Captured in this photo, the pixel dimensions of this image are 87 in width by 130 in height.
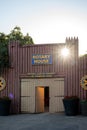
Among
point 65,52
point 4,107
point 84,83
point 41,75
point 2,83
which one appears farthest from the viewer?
point 2,83

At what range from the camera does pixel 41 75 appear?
58.7 feet

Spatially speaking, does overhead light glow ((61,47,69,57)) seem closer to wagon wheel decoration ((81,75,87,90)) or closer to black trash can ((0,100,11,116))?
wagon wheel decoration ((81,75,87,90))

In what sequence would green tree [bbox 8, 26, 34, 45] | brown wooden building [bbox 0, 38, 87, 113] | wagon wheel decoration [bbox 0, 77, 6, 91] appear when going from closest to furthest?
1. brown wooden building [bbox 0, 38, 87, 113]
2. wagon wheel decoration [bbox 0, 77, 6, 91]
3. green tree [bbox 8, 26, 34, 45]

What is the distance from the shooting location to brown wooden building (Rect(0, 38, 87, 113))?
1733 centimetres

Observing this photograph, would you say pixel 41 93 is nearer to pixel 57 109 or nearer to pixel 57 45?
pixel 57 109

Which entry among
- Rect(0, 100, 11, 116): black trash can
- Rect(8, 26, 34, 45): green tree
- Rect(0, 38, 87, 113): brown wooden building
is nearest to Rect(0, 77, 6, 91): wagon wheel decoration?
Rect(0, 38, 87, 113): brown wooden building

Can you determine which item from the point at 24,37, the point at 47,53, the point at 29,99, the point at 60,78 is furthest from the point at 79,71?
the point at 24,37

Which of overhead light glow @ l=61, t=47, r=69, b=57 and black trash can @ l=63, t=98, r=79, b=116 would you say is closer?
black trash can @ l=63, t=98, r=79, b=116

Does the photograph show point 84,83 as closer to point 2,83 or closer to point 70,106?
point 70,106

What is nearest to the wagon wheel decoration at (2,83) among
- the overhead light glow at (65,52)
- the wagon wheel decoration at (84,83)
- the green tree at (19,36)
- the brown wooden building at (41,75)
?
the brown wooden building at (41,75)

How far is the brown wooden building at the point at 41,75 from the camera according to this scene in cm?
1733

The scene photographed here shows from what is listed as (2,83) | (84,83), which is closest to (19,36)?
(2,83)

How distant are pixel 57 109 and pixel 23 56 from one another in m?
4.45

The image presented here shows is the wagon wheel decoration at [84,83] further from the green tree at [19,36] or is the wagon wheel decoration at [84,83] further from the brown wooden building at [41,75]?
the green tree at [19,36]
